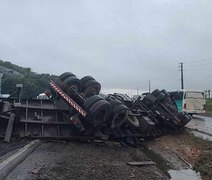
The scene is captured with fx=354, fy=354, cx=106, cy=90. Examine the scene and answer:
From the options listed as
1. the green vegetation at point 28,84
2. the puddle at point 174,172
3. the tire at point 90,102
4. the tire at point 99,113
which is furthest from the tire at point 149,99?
the green vegetation at point 28,84

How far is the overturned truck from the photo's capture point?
32.5 feet

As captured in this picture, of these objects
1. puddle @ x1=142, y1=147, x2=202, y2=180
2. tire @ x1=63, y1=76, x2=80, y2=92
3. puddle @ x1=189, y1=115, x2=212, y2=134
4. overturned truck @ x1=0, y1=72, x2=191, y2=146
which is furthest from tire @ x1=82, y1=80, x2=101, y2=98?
puddle @ x1=189, y1=115, x2=212, y2=134

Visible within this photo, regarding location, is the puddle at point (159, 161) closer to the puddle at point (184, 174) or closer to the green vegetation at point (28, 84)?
the puddle at point (184, 174)

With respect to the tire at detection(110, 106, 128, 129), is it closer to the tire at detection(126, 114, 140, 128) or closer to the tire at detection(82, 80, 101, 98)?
the tire at detection(126, 114, 140, 128)

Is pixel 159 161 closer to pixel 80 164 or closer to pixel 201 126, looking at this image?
pixel 80 164

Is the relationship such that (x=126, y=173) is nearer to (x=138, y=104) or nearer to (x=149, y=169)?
(x=149, y=169)

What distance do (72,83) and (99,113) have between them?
2016mm

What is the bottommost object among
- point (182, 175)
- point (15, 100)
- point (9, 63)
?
point (182, 175)

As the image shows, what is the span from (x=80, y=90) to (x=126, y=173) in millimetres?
5139

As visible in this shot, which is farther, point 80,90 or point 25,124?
point 80,90

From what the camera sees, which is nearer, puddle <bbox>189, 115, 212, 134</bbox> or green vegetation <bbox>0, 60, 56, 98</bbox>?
puddle <bbox>189, 115, 212, 134</bbox>

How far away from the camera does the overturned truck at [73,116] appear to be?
390 inches

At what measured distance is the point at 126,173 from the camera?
6.86 meters

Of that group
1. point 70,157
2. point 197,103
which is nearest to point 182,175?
point 70,157
